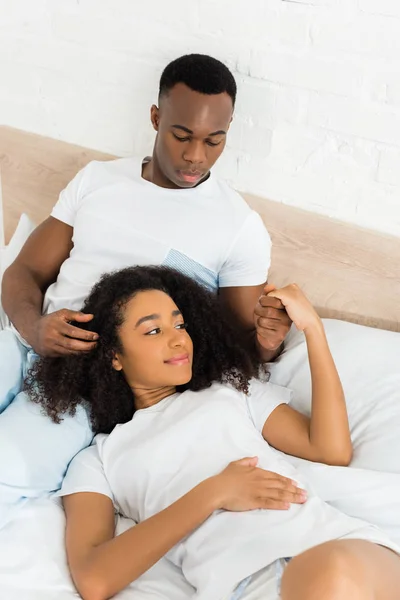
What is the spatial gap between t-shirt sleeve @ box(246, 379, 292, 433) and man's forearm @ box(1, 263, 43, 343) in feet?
1.58

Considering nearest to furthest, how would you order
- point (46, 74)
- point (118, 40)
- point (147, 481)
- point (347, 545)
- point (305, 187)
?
1. point (347, 545)
2. point (147, 481)
3. point (305, 187)
4. point (118, 40)
5. point (46, 74)

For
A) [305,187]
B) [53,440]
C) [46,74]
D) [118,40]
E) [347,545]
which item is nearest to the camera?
[347,545]

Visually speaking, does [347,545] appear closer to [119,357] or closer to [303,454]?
[303,454]

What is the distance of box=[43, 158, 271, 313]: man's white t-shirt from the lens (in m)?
1.59

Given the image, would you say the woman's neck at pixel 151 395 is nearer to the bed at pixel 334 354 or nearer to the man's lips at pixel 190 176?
the bed at pixel 334 354

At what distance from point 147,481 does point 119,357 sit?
0.25 m

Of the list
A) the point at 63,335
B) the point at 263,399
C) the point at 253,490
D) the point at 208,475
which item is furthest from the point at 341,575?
the point at 63,335

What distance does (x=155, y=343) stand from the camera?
134cm

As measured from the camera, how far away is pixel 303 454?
1319mm

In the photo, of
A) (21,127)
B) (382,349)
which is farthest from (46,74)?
(382,349)

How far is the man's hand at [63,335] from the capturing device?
4.60ft

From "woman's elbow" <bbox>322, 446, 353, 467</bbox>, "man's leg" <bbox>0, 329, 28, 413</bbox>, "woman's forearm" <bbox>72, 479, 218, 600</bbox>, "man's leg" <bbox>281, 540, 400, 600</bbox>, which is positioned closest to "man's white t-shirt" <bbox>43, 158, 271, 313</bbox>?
"man's leg" <bbox>0, 329, 28, 413</bbox>

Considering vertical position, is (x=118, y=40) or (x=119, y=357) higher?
(x=118, y=40)

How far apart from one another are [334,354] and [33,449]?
58cm
